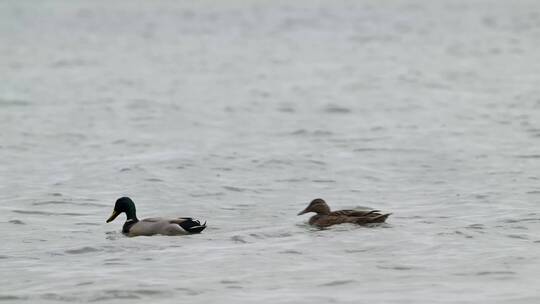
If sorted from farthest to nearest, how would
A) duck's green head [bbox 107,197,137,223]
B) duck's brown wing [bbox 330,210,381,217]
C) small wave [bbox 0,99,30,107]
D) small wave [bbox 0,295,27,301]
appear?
small wave [bbox 0,99,30,107]
duck's green head [bbox 107,197,137,223]
duck's brown wing [bbox 330,210,381,217]
small wave [bbox 0,295,27,301]

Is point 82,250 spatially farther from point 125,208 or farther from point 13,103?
point 13,103

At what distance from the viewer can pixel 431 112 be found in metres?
29.1

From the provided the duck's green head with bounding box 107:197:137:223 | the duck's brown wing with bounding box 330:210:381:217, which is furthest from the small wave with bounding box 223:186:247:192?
the duck's brown wing with bounding box 330:210:381:217

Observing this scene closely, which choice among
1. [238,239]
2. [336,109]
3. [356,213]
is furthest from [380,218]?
[336,109]

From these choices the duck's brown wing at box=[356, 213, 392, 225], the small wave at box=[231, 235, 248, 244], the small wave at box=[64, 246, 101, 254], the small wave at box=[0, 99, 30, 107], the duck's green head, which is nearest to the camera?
the small wave at box=[64, 246, 101, 254]

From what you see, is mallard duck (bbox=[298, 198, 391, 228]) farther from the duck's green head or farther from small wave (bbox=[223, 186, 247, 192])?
small wave (bbox=[223, 186, 247, 192])

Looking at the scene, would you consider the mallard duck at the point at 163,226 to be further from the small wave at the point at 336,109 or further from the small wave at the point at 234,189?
the small wave at the point at 336,109

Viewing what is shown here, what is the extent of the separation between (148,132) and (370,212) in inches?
439

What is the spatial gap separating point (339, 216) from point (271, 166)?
5765mm

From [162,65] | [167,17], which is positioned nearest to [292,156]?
[162,65]

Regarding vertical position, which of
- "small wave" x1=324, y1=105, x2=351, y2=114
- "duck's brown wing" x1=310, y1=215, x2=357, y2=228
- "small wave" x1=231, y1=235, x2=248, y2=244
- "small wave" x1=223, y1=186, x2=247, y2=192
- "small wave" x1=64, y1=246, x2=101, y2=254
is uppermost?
"small wave" x1=324, y1=105, x2=351, y2=114

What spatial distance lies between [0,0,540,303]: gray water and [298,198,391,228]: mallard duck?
0.14 meters

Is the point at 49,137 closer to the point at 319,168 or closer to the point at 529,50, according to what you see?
the point at 319,168

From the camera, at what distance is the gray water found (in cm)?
1315
